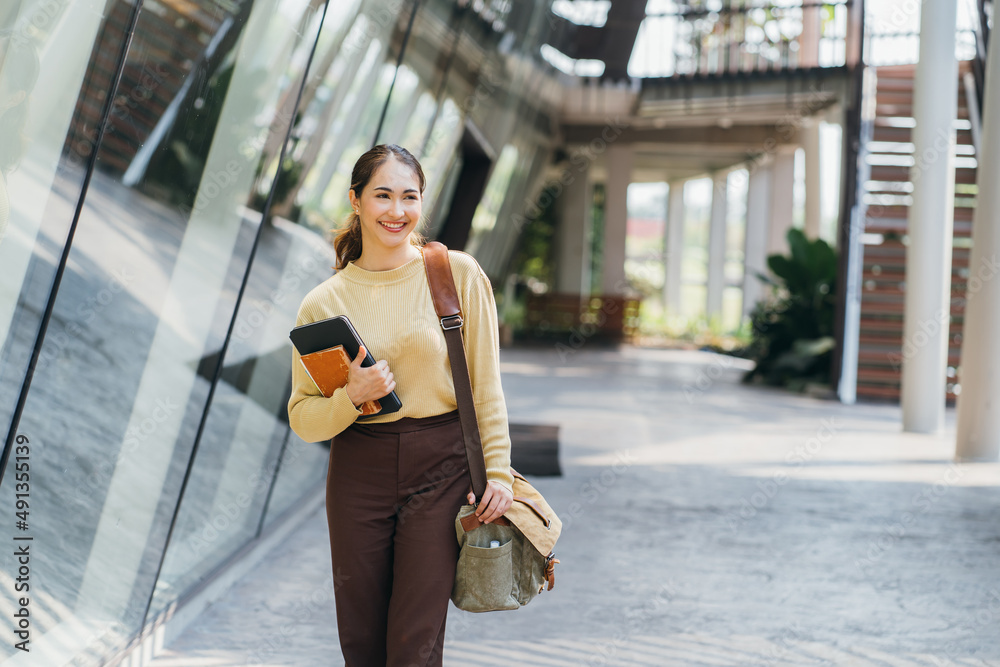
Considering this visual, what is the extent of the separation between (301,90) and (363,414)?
2.66 meters

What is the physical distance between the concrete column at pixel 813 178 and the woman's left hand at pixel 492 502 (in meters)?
12.2

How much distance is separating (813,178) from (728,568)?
11.0 m

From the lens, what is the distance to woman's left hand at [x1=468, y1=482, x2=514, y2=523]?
2.06 meters

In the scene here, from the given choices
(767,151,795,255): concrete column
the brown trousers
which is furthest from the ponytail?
(767,151,795,255): concrete column

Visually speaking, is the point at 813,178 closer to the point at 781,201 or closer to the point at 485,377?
the point at 781,201

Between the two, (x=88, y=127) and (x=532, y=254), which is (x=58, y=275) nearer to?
(x=88, y=127)

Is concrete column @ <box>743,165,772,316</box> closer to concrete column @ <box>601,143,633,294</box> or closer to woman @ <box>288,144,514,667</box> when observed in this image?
concrete column @ <box>601,143,633,294</box>

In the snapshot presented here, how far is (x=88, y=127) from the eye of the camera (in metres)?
2.35

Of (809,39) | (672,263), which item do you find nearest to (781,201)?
(809,39)

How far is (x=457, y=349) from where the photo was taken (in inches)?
81.1

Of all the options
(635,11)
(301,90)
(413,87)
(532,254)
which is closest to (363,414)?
(301,90)

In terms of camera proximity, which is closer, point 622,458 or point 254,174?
point 254,174

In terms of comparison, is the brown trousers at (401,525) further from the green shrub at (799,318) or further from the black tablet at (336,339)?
the green shrub at (799,318)

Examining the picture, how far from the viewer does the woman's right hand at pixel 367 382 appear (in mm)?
1953
